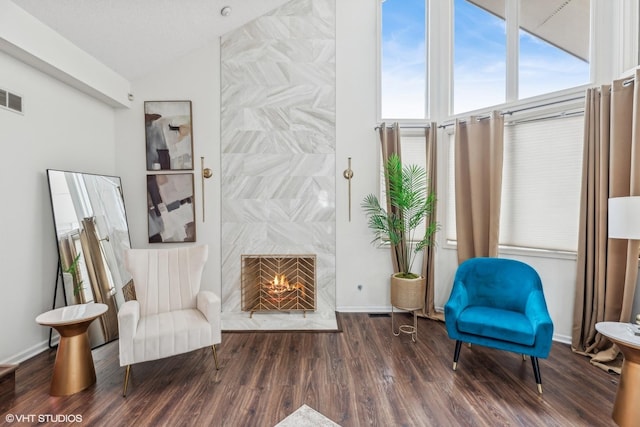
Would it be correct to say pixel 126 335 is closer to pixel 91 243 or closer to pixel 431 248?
pixel 91 243

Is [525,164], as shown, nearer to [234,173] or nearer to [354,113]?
[354,113]

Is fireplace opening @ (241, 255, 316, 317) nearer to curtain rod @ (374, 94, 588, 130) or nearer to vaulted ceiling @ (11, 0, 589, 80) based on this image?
curtain rod @ (374, 94, 588, 130)

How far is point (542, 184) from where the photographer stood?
2957 millimetres

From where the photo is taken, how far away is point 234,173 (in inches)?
143

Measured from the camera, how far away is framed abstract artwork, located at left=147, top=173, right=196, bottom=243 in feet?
11.8

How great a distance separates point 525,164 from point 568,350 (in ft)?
5.87

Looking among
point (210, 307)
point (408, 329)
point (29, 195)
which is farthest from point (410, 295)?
point (29, 195)

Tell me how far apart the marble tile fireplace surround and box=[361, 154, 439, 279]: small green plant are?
58 cm

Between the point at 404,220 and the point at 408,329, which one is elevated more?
the point at 404,220

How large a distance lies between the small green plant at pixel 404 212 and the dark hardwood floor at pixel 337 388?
39.5 inches

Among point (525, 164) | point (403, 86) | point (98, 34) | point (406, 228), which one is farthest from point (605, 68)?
point (98, 34)

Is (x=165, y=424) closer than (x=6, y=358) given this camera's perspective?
Yes

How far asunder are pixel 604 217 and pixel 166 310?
12.6 ft

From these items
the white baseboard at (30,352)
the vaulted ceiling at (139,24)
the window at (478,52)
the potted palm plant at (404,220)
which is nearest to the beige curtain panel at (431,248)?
the potted palm plant at (404,220)
